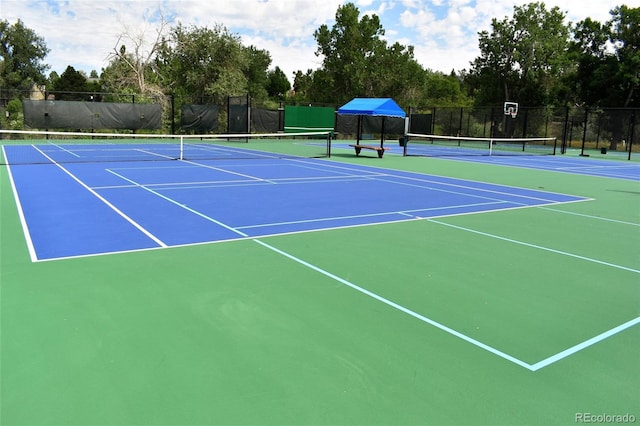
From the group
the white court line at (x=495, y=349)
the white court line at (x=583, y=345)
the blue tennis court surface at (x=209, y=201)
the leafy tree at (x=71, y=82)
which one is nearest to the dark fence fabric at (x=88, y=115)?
the blue tennis court surface at (x=209, y=201)

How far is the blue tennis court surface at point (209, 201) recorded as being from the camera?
699 centimetres

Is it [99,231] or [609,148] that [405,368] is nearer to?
[99,231]

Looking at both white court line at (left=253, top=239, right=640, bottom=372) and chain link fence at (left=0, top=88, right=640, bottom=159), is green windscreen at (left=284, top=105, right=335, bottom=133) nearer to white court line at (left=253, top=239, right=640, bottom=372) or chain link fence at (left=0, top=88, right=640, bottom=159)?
chain link fence at (left=0, top=88, right=640, bottom=159)

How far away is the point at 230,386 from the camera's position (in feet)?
10.6

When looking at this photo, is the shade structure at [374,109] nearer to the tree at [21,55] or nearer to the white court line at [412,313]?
the white court line at [412,313]

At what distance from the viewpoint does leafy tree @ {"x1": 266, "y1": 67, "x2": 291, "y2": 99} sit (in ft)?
257

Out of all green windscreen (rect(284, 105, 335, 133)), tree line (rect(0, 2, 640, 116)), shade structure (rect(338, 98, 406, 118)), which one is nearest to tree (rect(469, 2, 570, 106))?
tree line (rect(0, 2, 640, 116))

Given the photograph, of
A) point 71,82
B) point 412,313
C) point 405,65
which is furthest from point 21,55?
point 412,313

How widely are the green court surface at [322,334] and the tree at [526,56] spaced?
4259 cm

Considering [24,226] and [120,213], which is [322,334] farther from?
[120,213]

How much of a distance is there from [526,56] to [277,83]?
136 ft

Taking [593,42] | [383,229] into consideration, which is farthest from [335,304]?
[593,42]

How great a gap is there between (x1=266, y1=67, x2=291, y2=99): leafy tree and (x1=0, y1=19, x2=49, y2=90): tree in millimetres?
30163

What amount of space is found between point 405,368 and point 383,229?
4.36 meters
